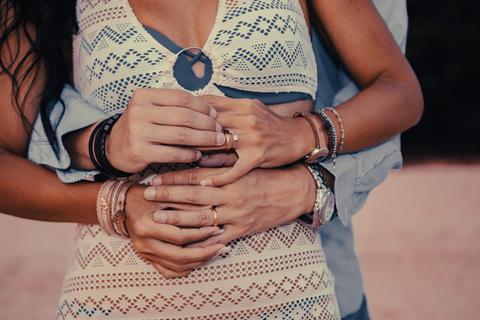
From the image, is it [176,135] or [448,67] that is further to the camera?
[448,67]

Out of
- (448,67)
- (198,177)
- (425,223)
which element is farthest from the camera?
(448,67)

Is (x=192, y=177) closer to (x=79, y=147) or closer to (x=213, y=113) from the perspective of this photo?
(x=213, y=113)

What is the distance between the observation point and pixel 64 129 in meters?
1.38

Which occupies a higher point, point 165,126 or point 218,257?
point 165,126

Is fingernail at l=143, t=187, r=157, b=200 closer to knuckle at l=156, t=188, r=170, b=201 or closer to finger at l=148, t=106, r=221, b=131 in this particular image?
knuckle at l=156, t=188, r=170, b=201

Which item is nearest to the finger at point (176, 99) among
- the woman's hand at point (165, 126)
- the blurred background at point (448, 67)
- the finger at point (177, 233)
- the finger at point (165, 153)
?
the woman's hand at point (165, 126)

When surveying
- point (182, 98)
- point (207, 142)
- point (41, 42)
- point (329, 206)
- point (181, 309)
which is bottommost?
point (181, 309)

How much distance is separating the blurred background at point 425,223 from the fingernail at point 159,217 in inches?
134

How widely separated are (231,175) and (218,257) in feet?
0.83

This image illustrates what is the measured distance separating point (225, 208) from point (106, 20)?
69cm

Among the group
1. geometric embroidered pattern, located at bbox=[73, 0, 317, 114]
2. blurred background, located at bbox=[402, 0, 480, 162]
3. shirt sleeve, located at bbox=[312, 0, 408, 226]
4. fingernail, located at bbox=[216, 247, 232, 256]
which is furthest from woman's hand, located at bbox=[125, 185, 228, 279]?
blurred background, located at bbox=[402, 0, 480, 162]

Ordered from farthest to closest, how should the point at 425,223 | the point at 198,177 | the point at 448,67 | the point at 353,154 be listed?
the point at 448,67 < the point at 425,223 < the point at 353,154 < the point at 198,177

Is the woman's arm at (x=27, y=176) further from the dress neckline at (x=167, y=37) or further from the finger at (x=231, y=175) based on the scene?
the dress neckline at (x=167, y=37)

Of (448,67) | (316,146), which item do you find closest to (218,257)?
(316,146)
